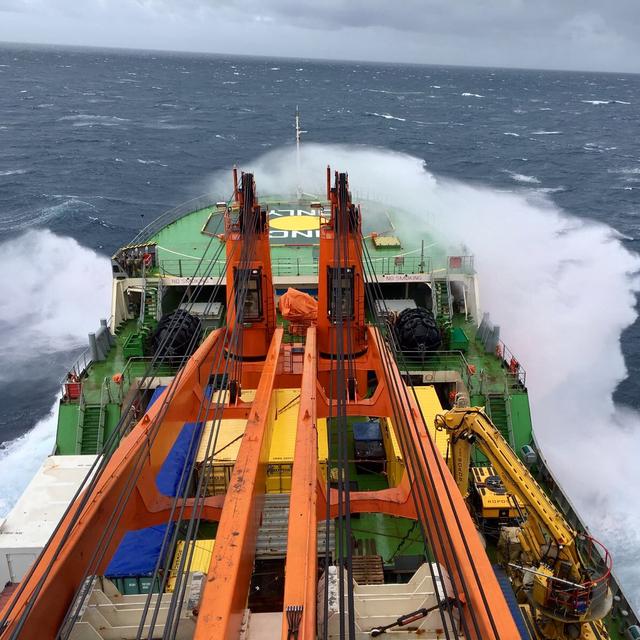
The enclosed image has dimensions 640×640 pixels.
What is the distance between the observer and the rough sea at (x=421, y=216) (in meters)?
26.2

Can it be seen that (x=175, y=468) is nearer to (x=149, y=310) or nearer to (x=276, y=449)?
(x=276, y=449)

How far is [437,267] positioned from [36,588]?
23571 millimetres

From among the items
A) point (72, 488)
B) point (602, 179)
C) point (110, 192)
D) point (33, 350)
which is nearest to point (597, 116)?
point (602, 179)

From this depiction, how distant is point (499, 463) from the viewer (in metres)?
12.9

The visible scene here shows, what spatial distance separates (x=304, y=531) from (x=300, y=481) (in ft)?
4.23

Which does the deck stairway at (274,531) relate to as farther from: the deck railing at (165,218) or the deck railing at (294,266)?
the deck railing at (165,218)

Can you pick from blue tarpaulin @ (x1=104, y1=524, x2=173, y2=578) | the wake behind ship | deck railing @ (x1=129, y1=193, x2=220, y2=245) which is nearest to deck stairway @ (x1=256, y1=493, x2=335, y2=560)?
the wake behind ship

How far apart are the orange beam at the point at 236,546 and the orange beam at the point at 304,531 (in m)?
0.65

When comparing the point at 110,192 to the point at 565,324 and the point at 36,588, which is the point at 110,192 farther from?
the point at 36,588

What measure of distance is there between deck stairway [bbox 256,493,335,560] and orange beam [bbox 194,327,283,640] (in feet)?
8.30

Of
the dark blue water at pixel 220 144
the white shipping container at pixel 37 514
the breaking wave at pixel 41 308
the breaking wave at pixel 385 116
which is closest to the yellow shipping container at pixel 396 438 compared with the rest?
the white shipping container at pixel 37 514

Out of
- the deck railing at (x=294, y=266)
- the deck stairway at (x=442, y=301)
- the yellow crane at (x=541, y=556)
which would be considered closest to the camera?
→ the yellow crane at (x=541, y=556)

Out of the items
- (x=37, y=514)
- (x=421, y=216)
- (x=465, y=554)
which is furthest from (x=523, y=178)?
(x=465, y=554)

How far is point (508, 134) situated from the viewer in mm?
101188
